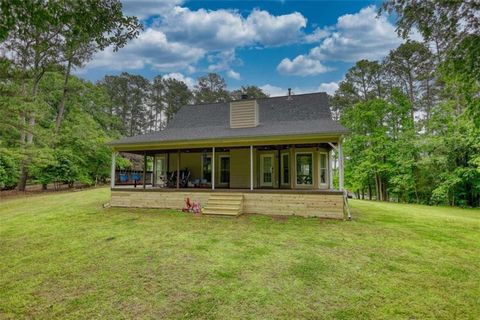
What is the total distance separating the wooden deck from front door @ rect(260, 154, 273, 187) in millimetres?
2650

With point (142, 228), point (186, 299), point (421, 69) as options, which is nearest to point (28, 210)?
point (142, 228)

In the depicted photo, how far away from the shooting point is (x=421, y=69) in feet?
67.1

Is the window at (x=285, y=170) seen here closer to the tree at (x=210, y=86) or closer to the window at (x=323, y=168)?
the window at (x=323, y=168)

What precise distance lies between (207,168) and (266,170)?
3173 mm

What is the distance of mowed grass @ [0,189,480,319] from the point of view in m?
3.31

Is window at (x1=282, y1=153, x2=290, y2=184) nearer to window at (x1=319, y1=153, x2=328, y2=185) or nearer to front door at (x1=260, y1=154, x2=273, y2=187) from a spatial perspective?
front door at (x1=260, y1=154, x2=273, y2=187)

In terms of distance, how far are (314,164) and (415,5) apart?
759 centimetres

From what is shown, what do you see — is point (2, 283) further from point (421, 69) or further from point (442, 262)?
point (421, 69)

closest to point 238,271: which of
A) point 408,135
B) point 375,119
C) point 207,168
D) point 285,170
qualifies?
point 285,170

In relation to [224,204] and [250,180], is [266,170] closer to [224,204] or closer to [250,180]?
[250,180]

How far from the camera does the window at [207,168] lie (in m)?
13.7

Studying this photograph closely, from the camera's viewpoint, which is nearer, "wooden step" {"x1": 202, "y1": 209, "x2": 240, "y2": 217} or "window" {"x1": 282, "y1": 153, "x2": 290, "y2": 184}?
"wooden step" {"x1": 202, "y1": 209, "x2": 240, "y2": 217}

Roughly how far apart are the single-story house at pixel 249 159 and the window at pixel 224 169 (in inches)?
2.0

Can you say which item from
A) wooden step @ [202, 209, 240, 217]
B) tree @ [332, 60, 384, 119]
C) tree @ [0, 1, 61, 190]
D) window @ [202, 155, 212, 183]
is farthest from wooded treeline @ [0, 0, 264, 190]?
tree @ [332, 60, 384, 119]
